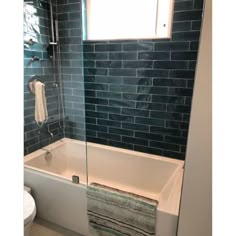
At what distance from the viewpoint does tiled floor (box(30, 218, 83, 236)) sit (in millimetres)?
1874

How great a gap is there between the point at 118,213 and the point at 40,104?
1353 mm

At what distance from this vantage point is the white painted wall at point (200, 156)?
935 millimetres

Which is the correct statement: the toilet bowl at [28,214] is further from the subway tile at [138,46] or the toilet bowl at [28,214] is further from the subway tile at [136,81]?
the subway tile at [138,46]

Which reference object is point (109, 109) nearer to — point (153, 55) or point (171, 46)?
point (153, 55)

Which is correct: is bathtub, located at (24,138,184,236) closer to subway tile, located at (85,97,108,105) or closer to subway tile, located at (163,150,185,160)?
subway tile, located at (163,150,185,160)

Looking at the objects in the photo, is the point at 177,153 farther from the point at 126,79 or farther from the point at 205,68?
the point at 205,68

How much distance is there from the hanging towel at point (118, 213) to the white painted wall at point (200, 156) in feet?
0.99

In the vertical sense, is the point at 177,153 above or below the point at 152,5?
below

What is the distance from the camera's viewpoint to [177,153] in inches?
86.4

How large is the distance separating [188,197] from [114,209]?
2.25ft

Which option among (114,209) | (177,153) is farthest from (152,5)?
(114,209)

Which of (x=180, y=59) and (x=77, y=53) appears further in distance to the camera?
(x=77, y=53)
